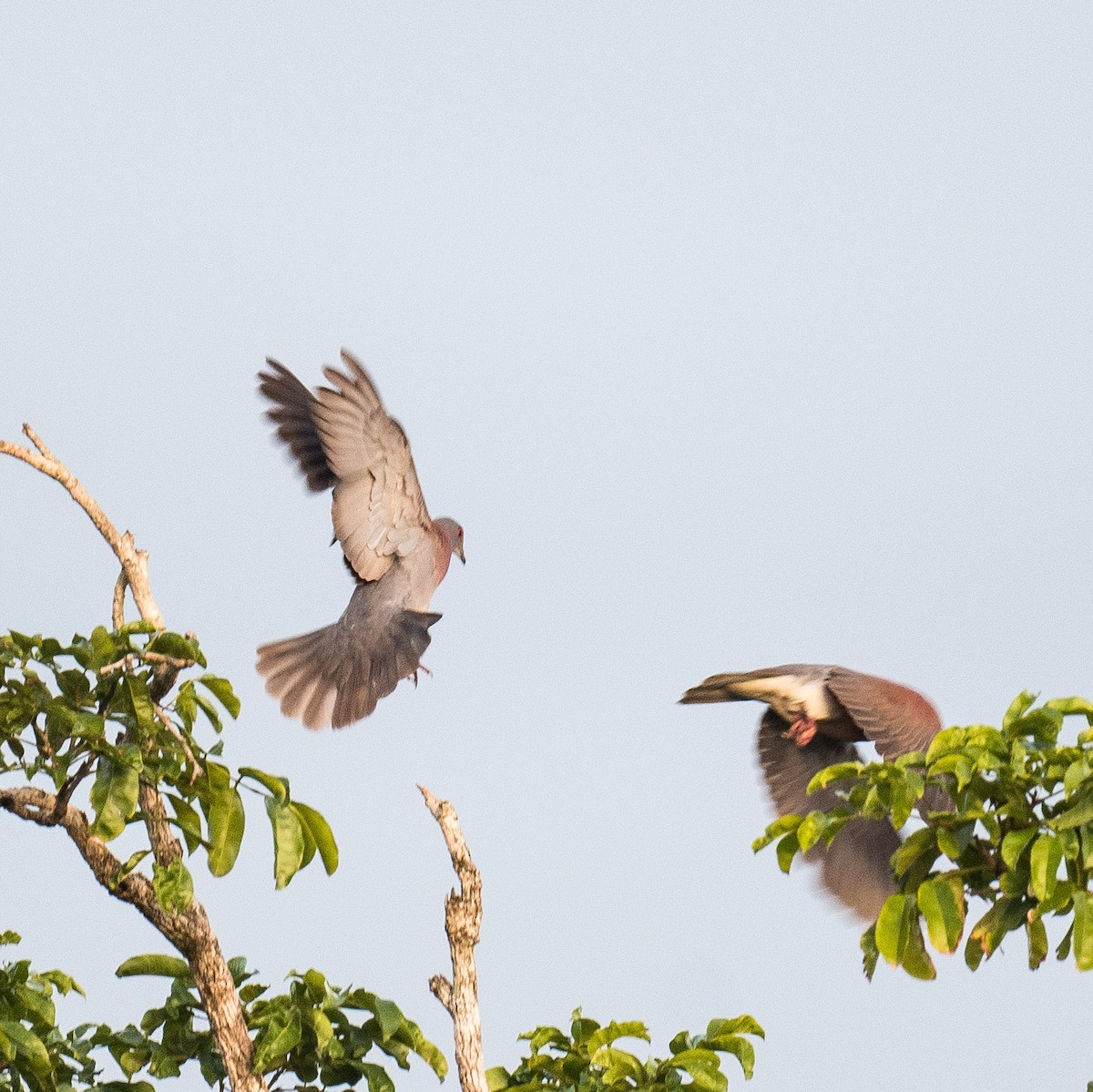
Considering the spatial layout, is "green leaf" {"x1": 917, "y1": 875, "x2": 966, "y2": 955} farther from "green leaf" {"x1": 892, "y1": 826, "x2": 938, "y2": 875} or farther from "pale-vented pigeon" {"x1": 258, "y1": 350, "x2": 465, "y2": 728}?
"pale-vented pigeon" {"x1": 258, "y1": 350, "x2": 465, "y2": 728}

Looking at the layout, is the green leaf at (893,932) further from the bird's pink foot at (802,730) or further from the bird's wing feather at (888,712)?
the bird's pink foot at (802,730)

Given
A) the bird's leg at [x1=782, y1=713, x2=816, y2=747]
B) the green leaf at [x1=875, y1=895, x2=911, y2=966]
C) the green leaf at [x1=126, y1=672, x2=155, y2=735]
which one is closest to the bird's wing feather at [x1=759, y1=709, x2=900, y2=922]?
the bird's leg at [x1=782, y1=713, x2=816, y2=747]

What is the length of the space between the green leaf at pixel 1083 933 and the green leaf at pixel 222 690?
81.4 inches

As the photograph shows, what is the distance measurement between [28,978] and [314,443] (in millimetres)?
3291

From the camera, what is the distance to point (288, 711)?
7176 mm

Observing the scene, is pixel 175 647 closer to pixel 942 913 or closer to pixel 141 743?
pixel 141 743

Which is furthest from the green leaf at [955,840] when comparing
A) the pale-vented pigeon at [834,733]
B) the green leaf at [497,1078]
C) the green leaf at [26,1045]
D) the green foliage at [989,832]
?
the pale-vented pigeon at [834,733]

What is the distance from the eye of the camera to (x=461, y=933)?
14.2 feet

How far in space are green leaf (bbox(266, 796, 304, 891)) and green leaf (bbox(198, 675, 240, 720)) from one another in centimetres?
27

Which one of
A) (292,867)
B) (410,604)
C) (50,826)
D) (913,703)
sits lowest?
(292,867)

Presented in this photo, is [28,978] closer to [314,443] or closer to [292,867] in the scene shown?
[292,867]

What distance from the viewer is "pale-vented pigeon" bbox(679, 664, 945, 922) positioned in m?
6.93

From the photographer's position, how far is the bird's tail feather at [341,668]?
7.17 meters

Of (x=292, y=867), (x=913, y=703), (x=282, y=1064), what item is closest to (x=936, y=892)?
(x=292, y=867)
